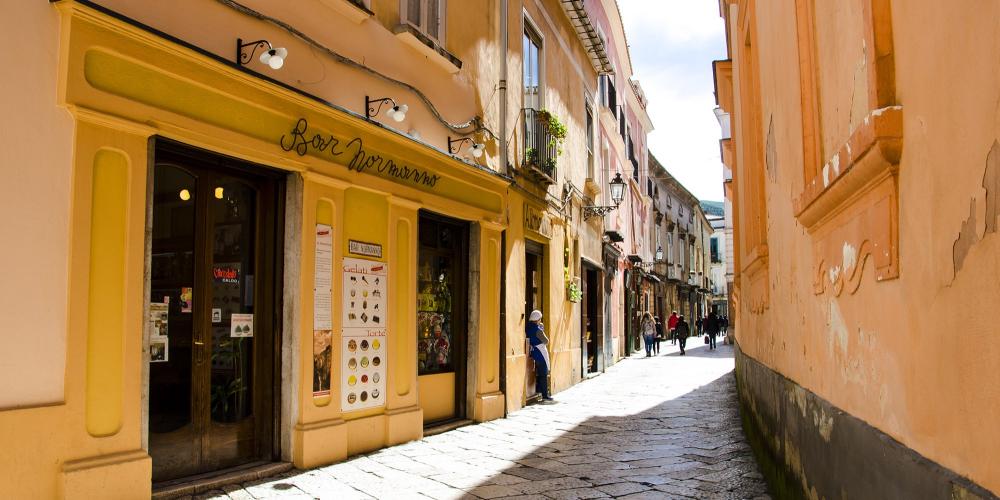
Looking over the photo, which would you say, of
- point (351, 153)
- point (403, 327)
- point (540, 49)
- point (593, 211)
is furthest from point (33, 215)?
point (593, 211)

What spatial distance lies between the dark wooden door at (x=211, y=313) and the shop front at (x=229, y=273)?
0.04 ft

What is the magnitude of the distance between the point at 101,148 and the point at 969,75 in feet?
16.1

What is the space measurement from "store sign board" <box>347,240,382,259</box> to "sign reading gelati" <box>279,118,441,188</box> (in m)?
0.72

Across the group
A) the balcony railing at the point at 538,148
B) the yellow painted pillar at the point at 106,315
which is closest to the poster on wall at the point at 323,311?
the yellow painted pillar at the point at 106,315

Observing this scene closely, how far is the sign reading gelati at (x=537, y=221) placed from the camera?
39.9ft

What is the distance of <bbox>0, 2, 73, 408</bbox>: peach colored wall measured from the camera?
446 centimetres

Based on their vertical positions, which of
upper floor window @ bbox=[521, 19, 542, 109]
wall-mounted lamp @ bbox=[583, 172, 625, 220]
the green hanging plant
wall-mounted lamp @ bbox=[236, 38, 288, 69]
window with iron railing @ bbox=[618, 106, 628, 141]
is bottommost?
wall-mounted lamp @ bbox=[236, 38, 288, 69]

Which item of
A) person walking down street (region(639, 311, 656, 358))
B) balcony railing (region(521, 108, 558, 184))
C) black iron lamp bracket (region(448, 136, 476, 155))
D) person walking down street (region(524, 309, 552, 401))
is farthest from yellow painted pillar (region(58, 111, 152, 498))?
person walking down street (region(639, 311, 656, 358))

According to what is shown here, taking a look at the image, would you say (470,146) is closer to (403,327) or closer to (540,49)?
(403,327)

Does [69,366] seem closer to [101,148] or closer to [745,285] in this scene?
[101,148]

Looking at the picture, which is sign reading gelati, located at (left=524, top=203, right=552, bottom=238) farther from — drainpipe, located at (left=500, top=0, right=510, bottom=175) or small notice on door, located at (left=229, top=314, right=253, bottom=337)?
small notice on door, located at (left=229, top=314, right=253, bottom=337)

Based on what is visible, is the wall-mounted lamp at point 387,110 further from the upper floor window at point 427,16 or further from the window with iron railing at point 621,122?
the window with iron railing at point 621,122

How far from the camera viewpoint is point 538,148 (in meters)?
12.5

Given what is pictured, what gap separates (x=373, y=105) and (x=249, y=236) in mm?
2027
